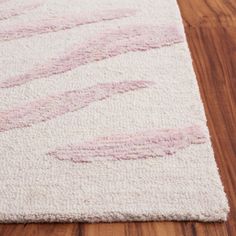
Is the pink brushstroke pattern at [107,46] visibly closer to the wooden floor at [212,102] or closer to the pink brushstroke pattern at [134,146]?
the wooden floor at [212,102]

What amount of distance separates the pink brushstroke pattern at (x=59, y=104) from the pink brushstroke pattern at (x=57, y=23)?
0.21 metres

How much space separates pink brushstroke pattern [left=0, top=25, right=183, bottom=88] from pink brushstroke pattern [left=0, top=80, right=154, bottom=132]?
0.07 metres

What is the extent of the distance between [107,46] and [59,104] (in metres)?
0.19

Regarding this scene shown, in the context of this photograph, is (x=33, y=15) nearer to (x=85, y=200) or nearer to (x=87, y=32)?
(x=87, y=32)


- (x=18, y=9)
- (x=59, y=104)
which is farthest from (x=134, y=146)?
(x=18, y=9)

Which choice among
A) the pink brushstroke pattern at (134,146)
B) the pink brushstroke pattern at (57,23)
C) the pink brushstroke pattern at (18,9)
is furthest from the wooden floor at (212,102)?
the pink brushstroke pattern at (18,9)

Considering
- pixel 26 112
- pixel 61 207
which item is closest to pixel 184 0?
pixel 26 112

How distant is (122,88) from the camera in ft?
2.64

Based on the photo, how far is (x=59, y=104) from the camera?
79cm

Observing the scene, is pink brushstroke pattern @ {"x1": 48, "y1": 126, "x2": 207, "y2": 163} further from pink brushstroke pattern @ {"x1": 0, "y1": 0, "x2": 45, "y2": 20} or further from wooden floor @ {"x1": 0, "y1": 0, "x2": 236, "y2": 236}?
pink brushstroke pattern @ {"x1": 0, "y1": 0, "x2": 45, "y2": 20}

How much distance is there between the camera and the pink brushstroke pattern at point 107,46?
85cm

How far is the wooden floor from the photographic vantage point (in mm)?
619

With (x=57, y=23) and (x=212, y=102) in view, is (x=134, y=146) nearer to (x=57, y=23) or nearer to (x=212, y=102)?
(x=212, y=102)

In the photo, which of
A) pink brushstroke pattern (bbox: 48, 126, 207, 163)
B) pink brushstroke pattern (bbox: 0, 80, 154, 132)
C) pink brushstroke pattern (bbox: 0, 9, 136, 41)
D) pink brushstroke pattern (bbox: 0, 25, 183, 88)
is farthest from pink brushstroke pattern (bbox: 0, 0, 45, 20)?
pink brushstroke pattern (bbox: 48, 126, 207, 163)
